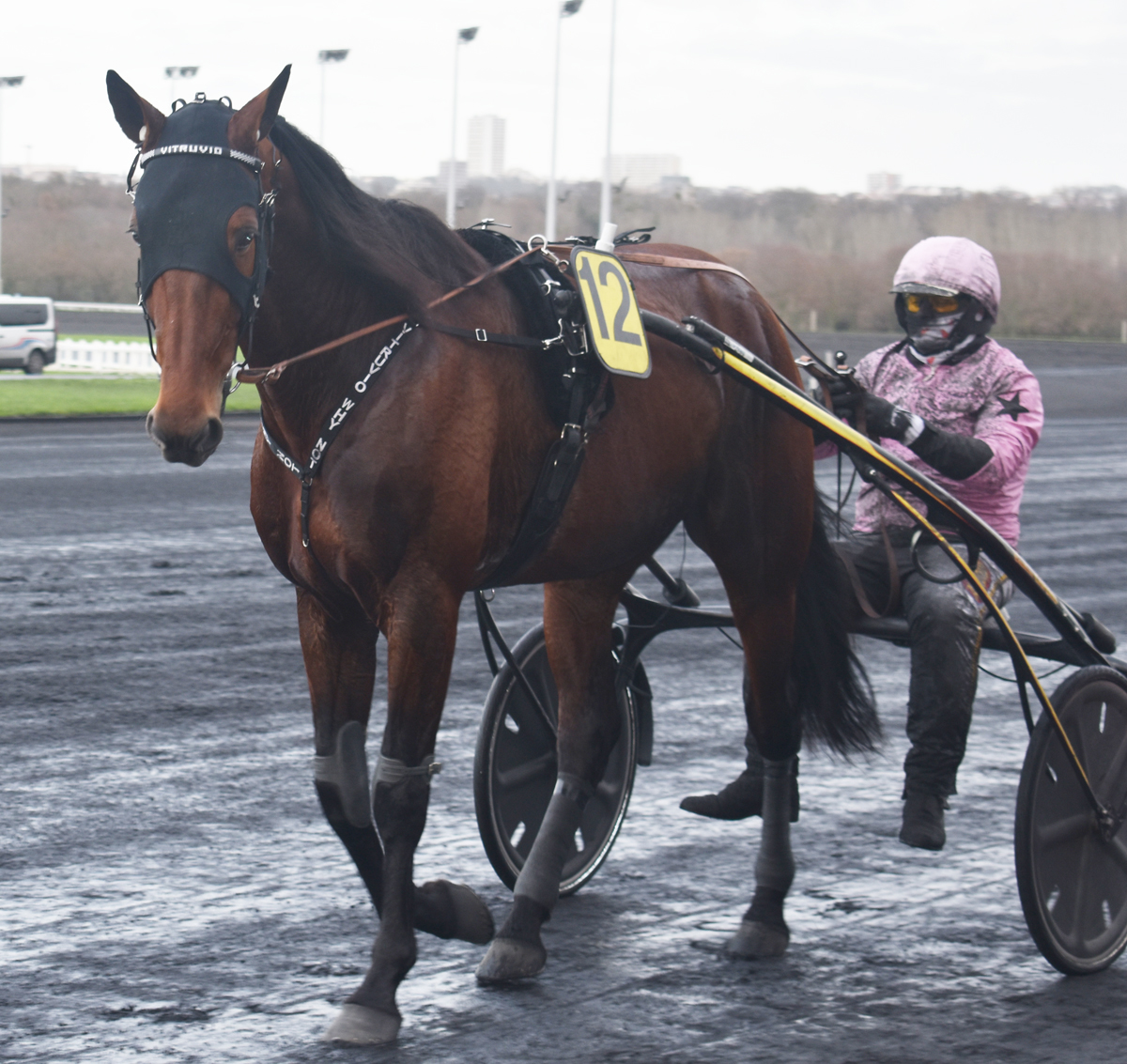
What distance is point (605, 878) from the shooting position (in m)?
4.65

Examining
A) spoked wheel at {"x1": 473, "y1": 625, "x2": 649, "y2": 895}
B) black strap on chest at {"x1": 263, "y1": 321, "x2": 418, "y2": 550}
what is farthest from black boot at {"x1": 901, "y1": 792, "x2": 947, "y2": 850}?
black strap on chest at {"x1": 263, "y1": 321, "x2": 418, "y2": 550}

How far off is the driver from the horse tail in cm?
7

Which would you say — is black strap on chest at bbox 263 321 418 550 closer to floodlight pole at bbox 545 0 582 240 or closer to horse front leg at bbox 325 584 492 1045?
horse front leg at bbox 325 584 492 1045

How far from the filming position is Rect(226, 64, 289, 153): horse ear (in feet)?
10.7

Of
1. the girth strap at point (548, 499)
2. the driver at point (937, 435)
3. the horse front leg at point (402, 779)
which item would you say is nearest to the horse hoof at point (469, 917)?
the horse front leg at point (402, 779)

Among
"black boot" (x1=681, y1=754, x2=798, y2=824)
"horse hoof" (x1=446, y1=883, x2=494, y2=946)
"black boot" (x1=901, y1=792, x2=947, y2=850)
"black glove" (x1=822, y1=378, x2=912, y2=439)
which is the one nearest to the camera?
"horse hoof" (x1=446, y1=883, x2=494, y2=946)

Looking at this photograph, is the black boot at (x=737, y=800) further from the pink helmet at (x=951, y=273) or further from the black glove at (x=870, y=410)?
the pink helmet at (x=951, y=273)

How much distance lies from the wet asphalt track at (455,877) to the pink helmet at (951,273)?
5.16ft

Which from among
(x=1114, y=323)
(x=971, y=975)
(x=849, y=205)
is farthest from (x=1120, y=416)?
(x=849, y=205)

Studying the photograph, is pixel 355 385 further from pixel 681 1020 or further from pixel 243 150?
pixel 681 1020

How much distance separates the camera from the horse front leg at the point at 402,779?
344cm

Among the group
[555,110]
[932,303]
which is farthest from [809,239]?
Answer: [932,303]

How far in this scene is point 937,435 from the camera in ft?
14.8

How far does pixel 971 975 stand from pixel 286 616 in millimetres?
5216
